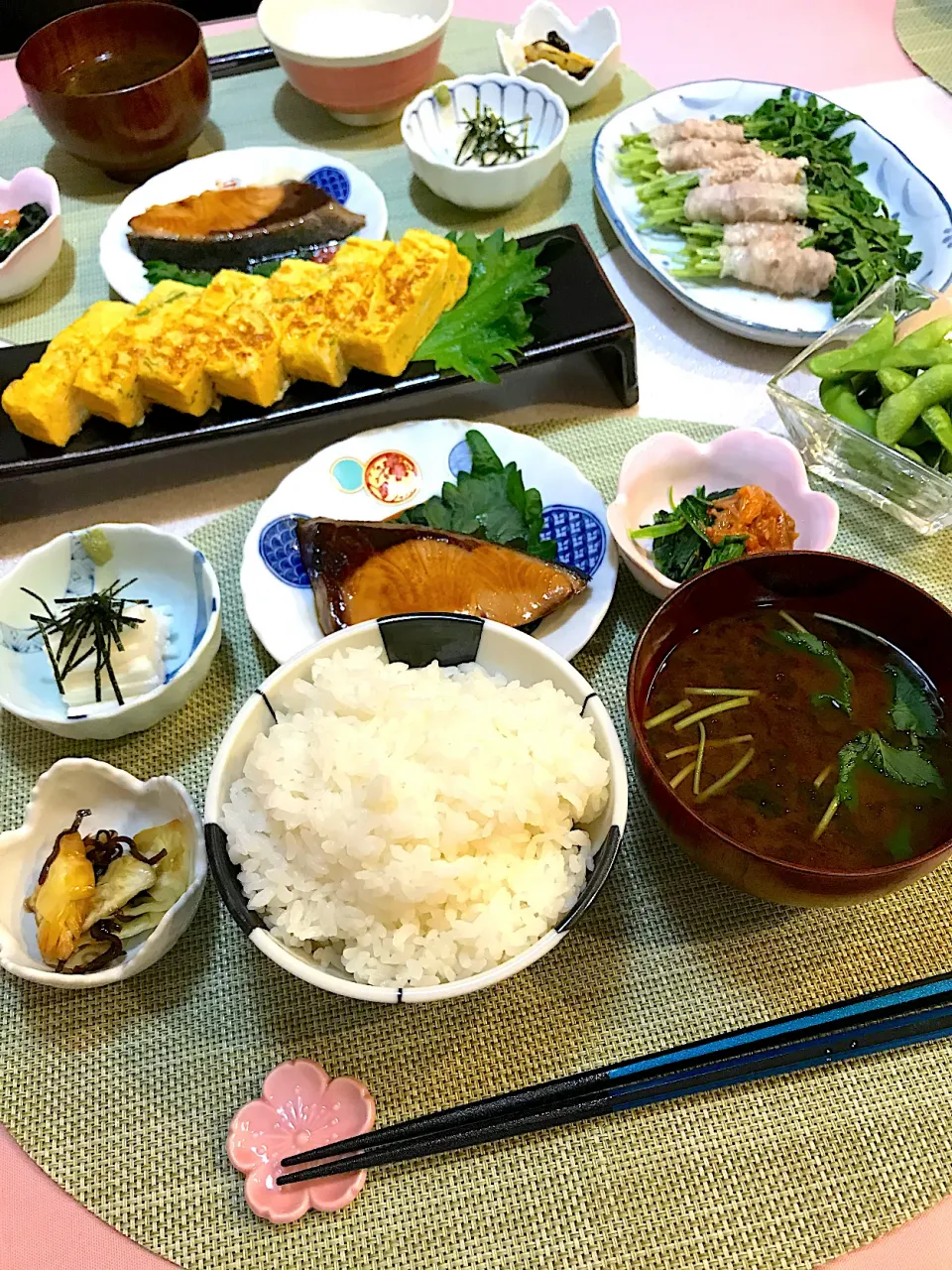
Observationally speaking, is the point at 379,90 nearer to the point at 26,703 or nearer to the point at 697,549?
the point at 697,549

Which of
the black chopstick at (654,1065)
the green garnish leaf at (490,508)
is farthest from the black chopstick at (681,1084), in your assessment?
the green garnish leaf at (490,508)

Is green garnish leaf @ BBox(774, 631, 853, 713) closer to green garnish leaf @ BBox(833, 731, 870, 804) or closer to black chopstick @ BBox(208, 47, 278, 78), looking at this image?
green garnish leaf @ BBox(833, 731, 870, 804)

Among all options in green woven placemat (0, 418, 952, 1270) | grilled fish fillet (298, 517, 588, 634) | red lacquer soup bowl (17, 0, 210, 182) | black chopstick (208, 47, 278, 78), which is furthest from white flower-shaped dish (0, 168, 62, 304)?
green woven placemat (0, 418, 952, 1270)

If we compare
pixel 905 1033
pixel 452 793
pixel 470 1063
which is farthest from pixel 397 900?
pixel 905 1033

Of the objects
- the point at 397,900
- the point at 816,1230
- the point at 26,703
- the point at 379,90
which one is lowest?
the point at 816,1230

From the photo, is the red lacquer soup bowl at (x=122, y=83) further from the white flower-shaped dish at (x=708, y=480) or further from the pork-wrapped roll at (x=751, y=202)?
the white flower-shaped dish at (x=708, y=480)
